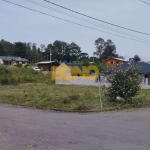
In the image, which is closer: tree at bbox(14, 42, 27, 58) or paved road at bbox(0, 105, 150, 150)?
paved road at bbox(0, 105, 150, 150)

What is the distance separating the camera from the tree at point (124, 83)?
16.1m

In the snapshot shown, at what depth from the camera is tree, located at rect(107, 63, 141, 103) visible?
52.9 feet

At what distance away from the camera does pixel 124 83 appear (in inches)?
634

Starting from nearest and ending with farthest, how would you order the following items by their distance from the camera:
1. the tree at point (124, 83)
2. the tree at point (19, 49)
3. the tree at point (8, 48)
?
the tree at point (124, 83)
the tree at point (19, 49)
the tree at point (8, 48)

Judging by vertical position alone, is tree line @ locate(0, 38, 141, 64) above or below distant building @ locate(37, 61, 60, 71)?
above

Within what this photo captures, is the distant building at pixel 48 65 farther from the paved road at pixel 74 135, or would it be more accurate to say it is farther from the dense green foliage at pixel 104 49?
the paved road at pixel 74 135

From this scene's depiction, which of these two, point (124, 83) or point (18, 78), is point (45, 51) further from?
point (124, 83)

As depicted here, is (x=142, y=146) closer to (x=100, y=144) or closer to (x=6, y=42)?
(x=100, y=144)

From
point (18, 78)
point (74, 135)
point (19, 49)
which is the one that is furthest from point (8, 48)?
point (74, 135)

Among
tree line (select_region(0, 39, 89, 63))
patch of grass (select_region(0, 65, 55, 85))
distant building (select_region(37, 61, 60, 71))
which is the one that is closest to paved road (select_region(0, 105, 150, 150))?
patch of grass (select_region(0, 65, 55, 85))

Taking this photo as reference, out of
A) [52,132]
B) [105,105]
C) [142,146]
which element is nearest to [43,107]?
[105,105]

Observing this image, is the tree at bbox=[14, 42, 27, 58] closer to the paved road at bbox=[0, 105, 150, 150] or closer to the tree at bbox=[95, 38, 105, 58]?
the tree at bbox=[95, 38, 105, 58]

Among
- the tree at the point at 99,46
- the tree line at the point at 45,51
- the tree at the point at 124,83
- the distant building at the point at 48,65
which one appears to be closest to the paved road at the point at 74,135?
the tree at the point at 124,83

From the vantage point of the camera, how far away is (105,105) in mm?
15430
